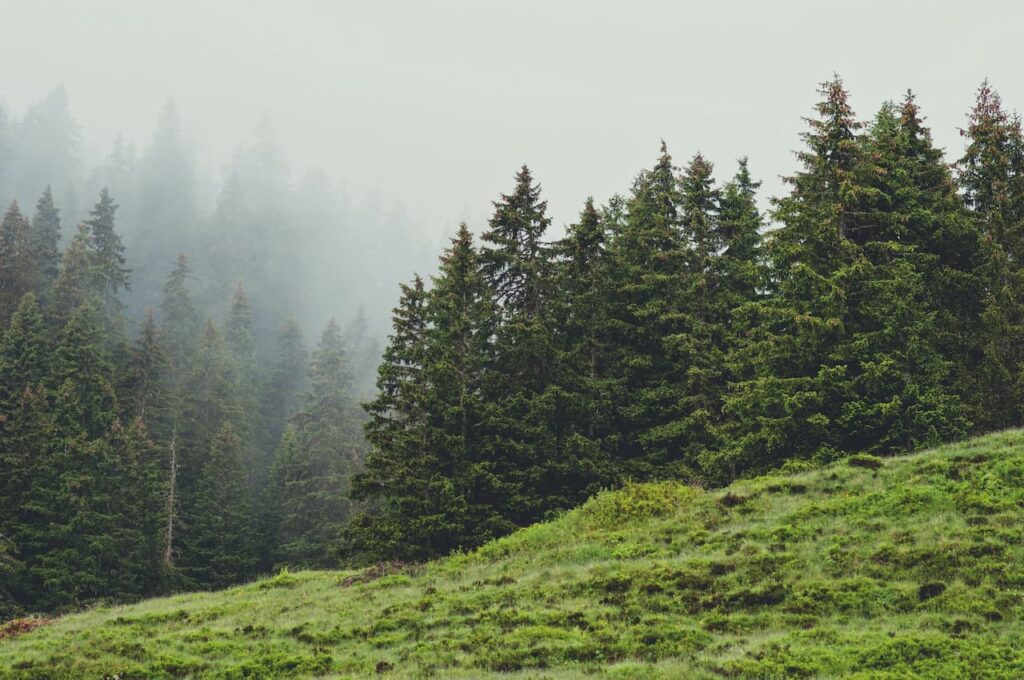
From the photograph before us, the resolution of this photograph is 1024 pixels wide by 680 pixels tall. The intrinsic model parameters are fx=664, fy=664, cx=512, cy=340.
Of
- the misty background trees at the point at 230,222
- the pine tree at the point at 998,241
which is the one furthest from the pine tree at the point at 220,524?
the misty background trees at the point at 230,222

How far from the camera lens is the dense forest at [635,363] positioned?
25.4 m

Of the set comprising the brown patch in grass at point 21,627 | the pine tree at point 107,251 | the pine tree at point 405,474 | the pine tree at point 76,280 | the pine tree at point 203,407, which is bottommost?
the brown patch in grass at point 21,627

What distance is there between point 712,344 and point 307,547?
121 ft

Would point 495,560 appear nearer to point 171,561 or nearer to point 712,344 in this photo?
point 712,344

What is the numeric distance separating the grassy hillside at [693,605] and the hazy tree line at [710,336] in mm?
6452

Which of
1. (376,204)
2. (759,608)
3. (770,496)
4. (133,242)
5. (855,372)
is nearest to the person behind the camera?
(759,608)

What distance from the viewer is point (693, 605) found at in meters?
13.3

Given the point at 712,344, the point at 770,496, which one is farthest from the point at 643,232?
the point at 770,496

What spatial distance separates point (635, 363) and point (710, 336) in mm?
3690

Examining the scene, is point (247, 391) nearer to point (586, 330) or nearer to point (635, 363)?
point (586, 330)

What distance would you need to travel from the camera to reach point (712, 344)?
102 ft

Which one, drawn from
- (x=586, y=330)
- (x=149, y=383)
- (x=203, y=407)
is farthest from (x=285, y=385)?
(x=586, y=330)

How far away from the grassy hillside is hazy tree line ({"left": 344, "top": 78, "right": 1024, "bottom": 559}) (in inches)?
254

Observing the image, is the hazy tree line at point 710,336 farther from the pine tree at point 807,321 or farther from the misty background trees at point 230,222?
the misty background trees at point 230,222
